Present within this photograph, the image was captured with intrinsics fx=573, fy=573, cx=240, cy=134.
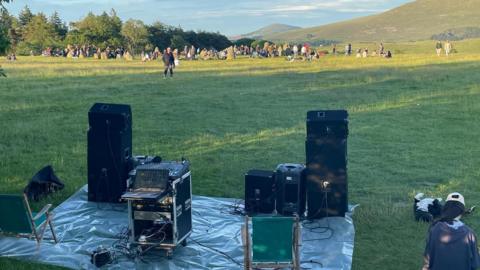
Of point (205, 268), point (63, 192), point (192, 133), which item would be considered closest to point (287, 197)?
point (205, 268)

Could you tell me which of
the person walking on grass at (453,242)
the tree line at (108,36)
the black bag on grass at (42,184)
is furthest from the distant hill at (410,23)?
the person walking on grass at (453,242)

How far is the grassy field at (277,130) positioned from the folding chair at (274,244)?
1377mm

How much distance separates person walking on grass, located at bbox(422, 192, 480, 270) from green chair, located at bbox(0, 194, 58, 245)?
5070mm

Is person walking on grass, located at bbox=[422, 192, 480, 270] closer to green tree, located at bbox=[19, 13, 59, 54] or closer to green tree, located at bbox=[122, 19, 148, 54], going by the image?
green tree, located at bbox=[122, 19, 148, 54]

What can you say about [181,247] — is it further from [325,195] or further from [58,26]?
[58,26]

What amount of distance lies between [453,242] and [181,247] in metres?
3.92

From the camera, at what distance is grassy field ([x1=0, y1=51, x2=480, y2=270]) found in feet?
34.4

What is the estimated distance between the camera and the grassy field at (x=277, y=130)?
1050cm

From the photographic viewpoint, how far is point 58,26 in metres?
77.9

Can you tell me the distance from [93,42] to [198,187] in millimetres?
64202

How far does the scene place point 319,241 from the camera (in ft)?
27.5

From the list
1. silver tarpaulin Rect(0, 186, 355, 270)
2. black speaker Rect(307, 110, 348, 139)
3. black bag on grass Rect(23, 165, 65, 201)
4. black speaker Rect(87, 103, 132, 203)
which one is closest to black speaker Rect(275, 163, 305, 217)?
silver tarpaulin Rect(0, 186, 355, 270)

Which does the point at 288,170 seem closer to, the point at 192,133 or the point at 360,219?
the point at 360,219

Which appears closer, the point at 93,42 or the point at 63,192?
the point at 63,192
